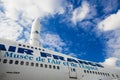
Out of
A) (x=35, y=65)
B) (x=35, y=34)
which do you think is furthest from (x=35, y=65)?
(x=35, y=34)

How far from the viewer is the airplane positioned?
13.9m

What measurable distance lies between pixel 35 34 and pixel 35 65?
104ft

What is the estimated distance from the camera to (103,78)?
23828mm

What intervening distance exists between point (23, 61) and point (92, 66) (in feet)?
42.4

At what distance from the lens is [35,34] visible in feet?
153

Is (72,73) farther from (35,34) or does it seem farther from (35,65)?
(35,34)

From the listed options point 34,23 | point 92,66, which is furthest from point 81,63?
point 34,23

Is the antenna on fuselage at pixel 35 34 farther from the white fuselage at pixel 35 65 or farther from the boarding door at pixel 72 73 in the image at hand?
the boarding door at pixel 72 73

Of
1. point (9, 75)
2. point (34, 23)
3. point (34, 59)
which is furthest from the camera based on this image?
point (34, 23)

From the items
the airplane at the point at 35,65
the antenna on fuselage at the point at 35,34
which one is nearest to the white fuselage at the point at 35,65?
the airplane at the point at 35,65

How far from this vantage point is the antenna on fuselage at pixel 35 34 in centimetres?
4450

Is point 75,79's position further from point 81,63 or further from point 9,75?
point 9,75

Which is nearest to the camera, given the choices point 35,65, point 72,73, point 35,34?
point 35,65

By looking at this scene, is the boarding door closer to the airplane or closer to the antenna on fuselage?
the airplane
